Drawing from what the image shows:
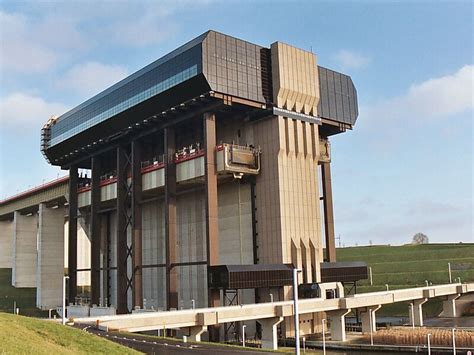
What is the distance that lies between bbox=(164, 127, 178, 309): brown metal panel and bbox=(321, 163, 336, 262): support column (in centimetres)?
2133

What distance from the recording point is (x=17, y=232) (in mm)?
125875

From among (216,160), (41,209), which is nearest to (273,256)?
(216,160)

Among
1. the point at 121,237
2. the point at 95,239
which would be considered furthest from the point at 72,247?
the point at 121,237

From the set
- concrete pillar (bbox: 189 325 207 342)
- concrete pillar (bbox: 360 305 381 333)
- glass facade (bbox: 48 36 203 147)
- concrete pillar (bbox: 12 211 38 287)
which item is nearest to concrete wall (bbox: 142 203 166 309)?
glass facade (bbox: 48 36 203 147)

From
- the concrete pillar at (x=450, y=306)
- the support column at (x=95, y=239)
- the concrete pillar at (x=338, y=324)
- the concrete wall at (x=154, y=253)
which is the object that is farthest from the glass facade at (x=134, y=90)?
the concrete pillar at (x=450, y=306)

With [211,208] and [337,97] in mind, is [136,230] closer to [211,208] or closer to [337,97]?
[211,208]

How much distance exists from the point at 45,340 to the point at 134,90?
5252 cm

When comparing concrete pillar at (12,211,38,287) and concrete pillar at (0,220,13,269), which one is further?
concrete pillar at (0,220,13,269)

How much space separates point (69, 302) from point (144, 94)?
45066 millimetres

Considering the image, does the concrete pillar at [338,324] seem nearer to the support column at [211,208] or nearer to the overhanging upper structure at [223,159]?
the overhanging upper structure at [223,159]

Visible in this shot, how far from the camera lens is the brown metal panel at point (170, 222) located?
65562 millimetres

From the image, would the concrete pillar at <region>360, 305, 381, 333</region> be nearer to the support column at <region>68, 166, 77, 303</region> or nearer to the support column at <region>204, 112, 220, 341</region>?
the support column at <region>204, 112, 220, 341</region>

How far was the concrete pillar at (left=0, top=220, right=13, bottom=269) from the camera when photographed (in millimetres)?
140625

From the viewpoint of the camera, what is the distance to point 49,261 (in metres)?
110
